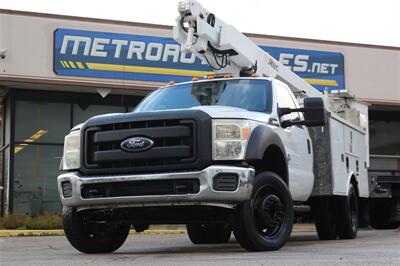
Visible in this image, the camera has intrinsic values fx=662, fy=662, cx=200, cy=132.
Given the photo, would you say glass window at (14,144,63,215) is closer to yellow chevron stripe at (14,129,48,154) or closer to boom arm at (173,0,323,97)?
yellow chevron stripe at (14,129,48,154)

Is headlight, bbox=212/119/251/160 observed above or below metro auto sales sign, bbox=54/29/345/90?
below

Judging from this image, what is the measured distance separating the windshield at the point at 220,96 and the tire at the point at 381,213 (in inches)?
308

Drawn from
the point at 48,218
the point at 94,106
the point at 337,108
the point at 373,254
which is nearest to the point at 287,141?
the point at 373,254

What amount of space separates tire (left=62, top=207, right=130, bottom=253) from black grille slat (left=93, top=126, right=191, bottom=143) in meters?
0.98

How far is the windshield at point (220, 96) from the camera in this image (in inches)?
331

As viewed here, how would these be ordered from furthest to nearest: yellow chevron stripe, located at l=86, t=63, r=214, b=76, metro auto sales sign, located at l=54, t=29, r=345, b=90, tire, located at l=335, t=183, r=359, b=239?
yellow chevron stripe, located at l=86, t=63, r=214, b=76, metro auto sales sign, located at l=54, t=29, r=345, b=90, tire, located at l=335, t=183, r=359, b=239

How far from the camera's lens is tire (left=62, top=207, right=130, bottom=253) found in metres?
7.86

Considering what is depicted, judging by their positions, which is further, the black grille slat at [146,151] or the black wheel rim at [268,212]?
the black wheel rim at [268,212]

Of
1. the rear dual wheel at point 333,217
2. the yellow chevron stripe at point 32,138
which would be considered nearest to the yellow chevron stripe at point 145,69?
the yellow chevron stripe at point 32,138

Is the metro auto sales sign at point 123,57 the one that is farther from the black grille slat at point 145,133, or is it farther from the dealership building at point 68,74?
the black grille slat at point 145,133

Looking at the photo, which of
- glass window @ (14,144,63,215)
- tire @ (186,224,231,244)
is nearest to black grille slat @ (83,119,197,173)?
tire @ (186,224,231,244)

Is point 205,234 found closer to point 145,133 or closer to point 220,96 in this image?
point 220,96

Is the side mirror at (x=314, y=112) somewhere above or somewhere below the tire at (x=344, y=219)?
above

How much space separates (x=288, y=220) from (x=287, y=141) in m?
1.26
